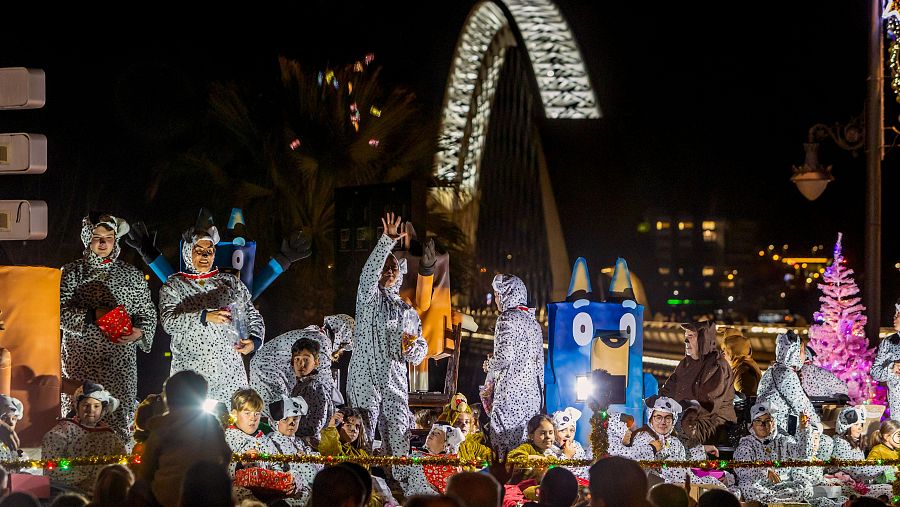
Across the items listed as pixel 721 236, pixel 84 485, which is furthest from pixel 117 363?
pixel 721 236

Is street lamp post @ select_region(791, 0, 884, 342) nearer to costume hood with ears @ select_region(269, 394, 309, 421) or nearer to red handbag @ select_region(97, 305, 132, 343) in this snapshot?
costume hood with ears @ select_region(269, 394, 309, 421)

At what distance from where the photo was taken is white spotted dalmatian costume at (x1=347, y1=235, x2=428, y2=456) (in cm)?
1007

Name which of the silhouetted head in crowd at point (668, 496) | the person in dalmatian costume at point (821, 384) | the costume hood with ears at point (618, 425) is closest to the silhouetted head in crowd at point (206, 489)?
the silhouetted head in crowd at point (668, 496)

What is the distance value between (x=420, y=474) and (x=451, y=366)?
390 cm

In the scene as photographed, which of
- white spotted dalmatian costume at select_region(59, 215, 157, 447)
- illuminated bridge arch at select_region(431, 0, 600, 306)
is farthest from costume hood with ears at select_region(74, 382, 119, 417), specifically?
illuminated bridge arch at select_region(431, 0, 600, 306)

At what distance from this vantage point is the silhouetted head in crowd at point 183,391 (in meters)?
6.13

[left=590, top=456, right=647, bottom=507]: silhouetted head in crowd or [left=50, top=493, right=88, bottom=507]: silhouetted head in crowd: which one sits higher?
[left=590, top=456, right=647, bottom=507]: silhouetted head in crowd

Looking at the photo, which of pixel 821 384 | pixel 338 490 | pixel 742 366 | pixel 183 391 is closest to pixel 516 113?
pixel 821 384

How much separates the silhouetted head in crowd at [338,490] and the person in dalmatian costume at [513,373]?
5.81m

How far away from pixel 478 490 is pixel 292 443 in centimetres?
388

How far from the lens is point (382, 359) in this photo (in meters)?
10.1

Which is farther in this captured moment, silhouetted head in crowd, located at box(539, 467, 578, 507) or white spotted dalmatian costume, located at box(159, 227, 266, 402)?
white spotted dalmatian costume, located at box(159, 227, 266, 402)

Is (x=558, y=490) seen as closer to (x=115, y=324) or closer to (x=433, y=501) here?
(x=433, y=501)

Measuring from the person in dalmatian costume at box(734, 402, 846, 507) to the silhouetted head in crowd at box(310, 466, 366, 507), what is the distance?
5.19 m
